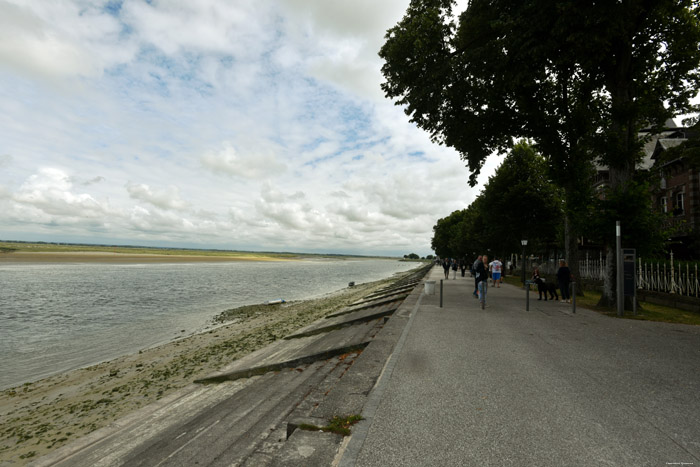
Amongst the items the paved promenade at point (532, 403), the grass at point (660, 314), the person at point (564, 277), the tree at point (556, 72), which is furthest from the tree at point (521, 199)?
the paved promenade at point (532, 403)

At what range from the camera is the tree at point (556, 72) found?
12.6 meters

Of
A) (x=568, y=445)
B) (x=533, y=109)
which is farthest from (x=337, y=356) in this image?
(x=533, y=109)

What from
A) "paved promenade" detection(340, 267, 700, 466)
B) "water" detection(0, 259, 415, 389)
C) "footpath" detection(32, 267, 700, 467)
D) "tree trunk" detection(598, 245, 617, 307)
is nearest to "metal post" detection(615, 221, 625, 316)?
"tree trunk" detection(598, 245, 617, 307)

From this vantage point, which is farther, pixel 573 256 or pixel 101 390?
pixel 573 256

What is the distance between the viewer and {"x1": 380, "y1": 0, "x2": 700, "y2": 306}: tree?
12.6m

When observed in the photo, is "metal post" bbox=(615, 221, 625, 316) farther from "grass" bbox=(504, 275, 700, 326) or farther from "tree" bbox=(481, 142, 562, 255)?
"tree" bbox=(481, 142, 562, 255)

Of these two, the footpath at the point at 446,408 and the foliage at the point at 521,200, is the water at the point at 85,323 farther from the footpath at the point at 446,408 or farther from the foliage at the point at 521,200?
the foliage at the point at 521,200

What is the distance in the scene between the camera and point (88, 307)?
83.1 feet

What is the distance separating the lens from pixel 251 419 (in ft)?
17.3

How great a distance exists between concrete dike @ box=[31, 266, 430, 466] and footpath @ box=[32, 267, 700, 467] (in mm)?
26

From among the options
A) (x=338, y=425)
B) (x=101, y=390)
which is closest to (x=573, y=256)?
(x=338, y=425)

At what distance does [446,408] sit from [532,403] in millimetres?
1171

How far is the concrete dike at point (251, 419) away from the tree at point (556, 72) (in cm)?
1131

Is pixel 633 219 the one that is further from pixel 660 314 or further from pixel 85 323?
pixel 85 323
